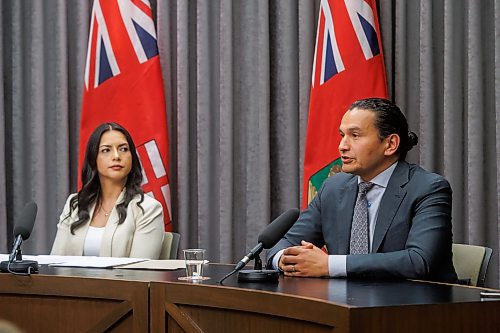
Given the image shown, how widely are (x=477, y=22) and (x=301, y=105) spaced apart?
1.09m

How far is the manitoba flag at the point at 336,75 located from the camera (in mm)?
4238

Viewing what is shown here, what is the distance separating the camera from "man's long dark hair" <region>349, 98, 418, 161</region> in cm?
312

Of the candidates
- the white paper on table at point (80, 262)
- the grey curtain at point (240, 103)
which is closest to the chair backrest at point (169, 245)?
the white paper on table at point (80, 262)

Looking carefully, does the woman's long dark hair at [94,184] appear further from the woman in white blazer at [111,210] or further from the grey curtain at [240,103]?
the grey curtain at [240,103]

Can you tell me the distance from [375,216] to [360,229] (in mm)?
72

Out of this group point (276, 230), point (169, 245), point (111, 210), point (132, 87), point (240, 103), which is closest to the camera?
point (276, 230)

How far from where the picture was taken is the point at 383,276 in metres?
2.72

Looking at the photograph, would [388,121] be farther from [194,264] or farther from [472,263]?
[194,264]

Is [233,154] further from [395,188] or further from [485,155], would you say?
[395,188]

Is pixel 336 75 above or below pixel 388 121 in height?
above

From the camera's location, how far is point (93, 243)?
4.01 metres

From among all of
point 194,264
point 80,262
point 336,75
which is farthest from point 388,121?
point 80,262

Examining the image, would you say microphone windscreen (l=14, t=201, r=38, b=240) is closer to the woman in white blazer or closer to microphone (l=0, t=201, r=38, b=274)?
microphone (l=0, t=201, r=38, b=274)

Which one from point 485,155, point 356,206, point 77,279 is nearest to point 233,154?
point 485,155
